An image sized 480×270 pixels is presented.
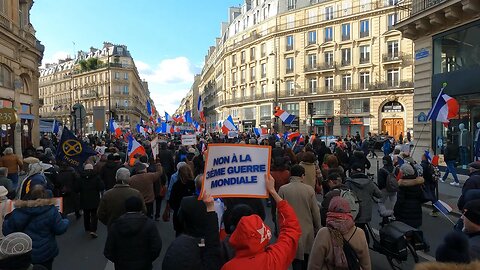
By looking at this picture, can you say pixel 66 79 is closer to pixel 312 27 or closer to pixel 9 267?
pixel 312 27

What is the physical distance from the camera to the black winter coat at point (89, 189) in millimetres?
7816

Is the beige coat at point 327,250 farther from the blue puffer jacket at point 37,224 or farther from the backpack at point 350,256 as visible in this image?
the blue puffer jacket at point 37,224

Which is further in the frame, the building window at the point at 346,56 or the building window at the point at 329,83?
the building window at the point at 329,83

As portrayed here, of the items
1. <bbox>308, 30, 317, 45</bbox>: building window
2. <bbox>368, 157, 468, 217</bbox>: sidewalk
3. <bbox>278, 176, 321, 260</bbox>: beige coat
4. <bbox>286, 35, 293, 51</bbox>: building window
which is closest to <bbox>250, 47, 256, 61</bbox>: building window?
<bbox>286, 35, 293, 51</bbox>: building window

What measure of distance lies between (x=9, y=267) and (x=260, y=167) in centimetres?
199

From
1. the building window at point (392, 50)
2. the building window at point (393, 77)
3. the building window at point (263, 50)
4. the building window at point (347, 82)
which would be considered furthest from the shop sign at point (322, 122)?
the building window at point (263, 50)

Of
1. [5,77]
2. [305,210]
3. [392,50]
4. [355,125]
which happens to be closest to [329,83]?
[355,125]

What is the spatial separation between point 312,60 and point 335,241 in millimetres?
50290

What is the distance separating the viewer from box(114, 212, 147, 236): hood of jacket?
3906 mm

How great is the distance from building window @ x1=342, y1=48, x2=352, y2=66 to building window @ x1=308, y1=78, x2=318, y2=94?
428 cm

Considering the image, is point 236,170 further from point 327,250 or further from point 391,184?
point 391,184

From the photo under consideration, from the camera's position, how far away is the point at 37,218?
4.29 metres

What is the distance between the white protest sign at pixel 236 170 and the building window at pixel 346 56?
1889 inches

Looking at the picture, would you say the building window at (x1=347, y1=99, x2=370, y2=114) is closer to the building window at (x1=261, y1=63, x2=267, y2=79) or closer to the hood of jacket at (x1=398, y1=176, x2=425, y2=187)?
the building window at (x1=261, y1=63, x2=267, y2=79)
